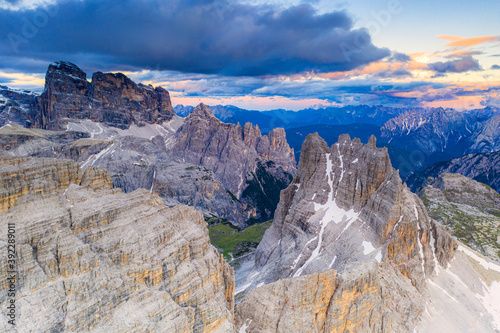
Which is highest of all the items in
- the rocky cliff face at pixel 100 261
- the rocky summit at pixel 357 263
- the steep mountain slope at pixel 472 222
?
the rocky cliff face at pixel 100 261

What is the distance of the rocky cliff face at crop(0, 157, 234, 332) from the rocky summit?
14.1m

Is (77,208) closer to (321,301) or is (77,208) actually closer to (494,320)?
(321,301)

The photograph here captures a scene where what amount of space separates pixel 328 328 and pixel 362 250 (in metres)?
30.2

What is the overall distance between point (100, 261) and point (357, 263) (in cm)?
4650

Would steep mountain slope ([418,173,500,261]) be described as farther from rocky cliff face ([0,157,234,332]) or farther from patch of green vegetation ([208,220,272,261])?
rocky cliff face ([0,157,234,332])

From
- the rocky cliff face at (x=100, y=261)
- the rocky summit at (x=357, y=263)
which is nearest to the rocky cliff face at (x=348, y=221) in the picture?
the rocky summit at (x=357, y=263)

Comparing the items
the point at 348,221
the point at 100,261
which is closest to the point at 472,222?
the point at 348,221

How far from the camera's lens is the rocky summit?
4994 cm

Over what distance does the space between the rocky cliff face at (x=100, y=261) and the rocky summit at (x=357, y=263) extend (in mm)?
14096

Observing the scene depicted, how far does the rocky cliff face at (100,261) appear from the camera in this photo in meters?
31.1

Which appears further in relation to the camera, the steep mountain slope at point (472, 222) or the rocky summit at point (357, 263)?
the steep mountain slope at point (472, 222)

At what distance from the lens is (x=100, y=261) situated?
120 ft

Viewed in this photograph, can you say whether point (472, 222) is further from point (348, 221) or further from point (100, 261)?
point (100, 261)

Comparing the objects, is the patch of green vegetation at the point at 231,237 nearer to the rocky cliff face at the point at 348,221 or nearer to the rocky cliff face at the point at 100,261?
the rocky cliff face at the point at 348,221
